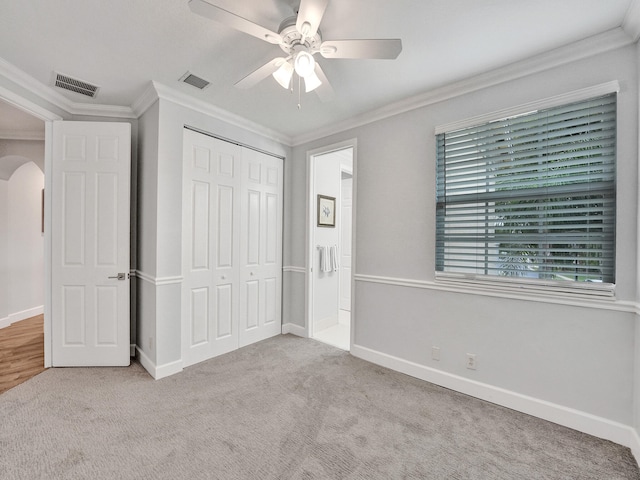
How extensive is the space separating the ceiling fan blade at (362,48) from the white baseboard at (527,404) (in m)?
2.43

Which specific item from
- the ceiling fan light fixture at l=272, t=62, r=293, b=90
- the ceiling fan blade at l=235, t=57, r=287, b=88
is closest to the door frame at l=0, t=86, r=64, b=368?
the ceiling fan blade at l=235, t=57, r=287, b=88

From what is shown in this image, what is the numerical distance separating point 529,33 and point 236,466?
10.1 feet

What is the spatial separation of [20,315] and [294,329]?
3.79 metres

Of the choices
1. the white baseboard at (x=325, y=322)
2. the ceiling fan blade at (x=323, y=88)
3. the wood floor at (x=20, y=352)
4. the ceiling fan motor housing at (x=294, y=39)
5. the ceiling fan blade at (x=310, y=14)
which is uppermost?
the ceiling fan motor housing at (x=294, y=39)

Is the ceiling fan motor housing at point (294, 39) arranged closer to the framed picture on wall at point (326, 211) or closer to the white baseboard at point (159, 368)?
the framed picture on wall at point (326, 211)

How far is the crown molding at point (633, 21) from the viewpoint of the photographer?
1.62 m

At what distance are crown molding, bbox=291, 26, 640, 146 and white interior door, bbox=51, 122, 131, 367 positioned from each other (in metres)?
2.40

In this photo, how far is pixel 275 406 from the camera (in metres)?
2.22

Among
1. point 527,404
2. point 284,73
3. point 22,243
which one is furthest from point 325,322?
point 22,243

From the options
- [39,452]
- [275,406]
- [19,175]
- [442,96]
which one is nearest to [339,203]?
[442,96]

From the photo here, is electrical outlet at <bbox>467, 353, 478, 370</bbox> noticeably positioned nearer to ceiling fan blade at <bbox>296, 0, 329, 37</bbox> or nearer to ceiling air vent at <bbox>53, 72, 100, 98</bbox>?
ceiling fan blade at <bbox>296, 0, 329, 37</bbox>

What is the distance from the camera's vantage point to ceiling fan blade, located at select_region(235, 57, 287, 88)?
1.81 meters

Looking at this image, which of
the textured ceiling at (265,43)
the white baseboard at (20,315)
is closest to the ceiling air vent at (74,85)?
the textured ceiling at (265,43)

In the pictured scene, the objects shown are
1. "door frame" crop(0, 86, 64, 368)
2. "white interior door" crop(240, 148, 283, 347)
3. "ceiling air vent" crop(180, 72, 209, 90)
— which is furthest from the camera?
"white interior door" crop(240, 148, 283, 347)
